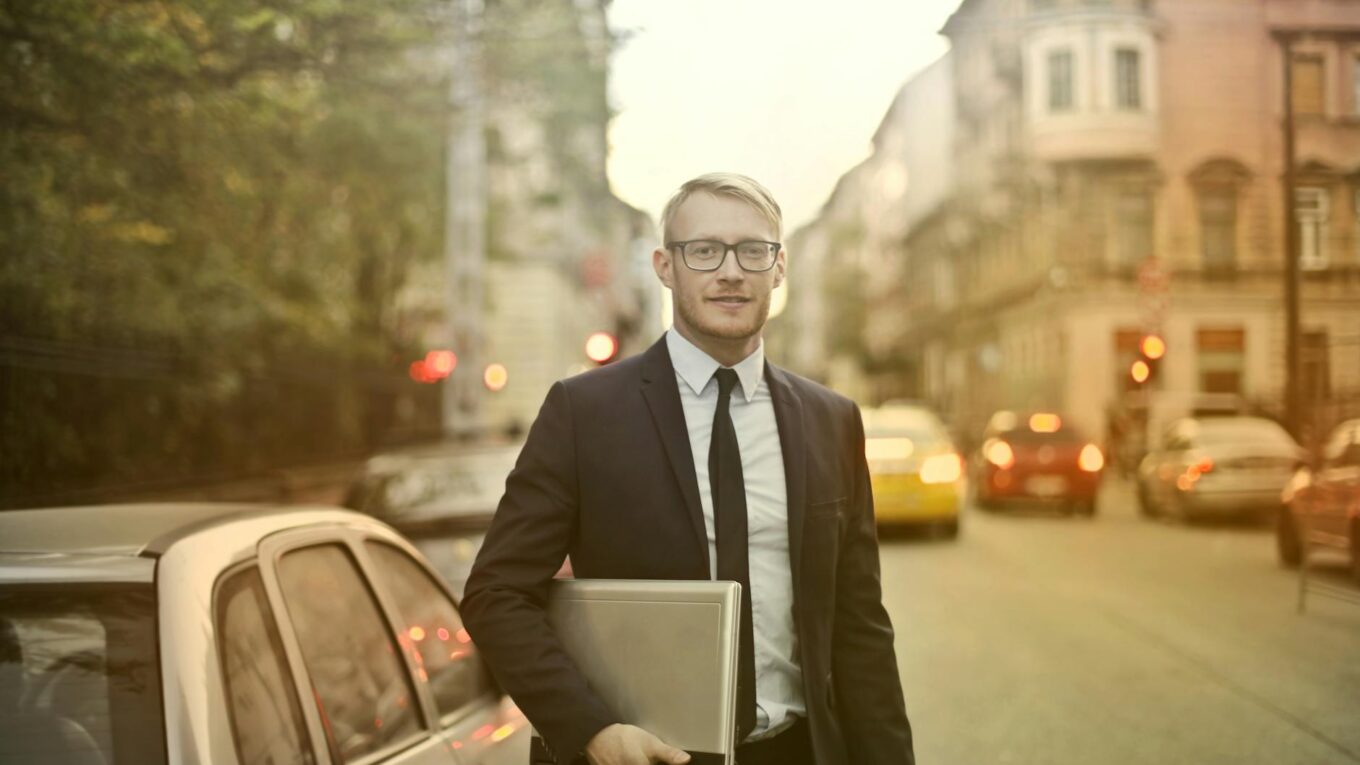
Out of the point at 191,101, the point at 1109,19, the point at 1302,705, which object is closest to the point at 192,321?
the point at 191,101

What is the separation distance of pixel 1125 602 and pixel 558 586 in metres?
10.9

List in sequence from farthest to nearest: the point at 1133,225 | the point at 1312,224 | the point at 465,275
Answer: the point at 465,275, the point at 1133,225, the point at 1312,224

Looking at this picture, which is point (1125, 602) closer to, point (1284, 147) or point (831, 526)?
point (1284, 147)

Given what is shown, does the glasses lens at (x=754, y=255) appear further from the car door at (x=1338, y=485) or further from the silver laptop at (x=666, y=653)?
the car door at (x=1338, y=485)

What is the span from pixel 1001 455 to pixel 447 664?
63.2ft

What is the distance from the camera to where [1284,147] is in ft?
34.8

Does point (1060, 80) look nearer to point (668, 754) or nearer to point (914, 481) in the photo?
point (914, 481)

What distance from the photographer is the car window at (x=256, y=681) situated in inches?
105

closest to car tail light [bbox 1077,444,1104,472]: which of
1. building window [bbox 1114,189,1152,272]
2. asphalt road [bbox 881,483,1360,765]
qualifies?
asphalt road [bbox 881,483,1360,765]

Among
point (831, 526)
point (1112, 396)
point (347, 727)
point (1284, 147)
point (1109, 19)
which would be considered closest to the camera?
point (831, 526)

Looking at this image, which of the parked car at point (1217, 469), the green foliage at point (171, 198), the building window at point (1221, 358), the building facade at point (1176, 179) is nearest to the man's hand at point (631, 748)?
the green foliage at point (171, 198)

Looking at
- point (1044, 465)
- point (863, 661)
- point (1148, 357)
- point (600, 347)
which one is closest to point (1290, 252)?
point (1148, 357)

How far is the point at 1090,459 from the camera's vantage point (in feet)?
72.3

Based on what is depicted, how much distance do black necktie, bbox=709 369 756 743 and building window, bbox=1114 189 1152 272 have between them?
1260 cm
